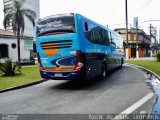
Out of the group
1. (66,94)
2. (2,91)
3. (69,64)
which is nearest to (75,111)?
(66,94)

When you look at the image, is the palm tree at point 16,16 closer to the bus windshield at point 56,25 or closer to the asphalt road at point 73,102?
the bus windshield at point 56,25

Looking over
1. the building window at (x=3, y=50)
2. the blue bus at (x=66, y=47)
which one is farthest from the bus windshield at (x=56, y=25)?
the building window at (x=3, y=50)

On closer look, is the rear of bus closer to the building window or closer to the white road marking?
the white road marking

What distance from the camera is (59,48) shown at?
11688mm

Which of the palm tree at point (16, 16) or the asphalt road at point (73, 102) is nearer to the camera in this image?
the asphalt road at point (73, 102)

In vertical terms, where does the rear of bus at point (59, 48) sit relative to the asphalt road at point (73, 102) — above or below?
above

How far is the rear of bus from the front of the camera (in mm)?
11359

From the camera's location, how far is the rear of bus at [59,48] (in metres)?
11.4

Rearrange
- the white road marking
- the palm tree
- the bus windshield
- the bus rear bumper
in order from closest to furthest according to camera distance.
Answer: the white road marking
the bus rear bumper
the bus windshield
the palm tree

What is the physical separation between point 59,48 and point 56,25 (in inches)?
44.9

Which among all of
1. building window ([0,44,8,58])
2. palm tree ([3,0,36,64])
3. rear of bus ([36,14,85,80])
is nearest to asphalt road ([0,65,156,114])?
rear of bus ([36,14,85,80])

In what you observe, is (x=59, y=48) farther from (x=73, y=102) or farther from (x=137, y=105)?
(x=137, y=105)

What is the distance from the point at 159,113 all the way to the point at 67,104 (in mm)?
3084

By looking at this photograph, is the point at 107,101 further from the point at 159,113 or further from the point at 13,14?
the point at 13,14
